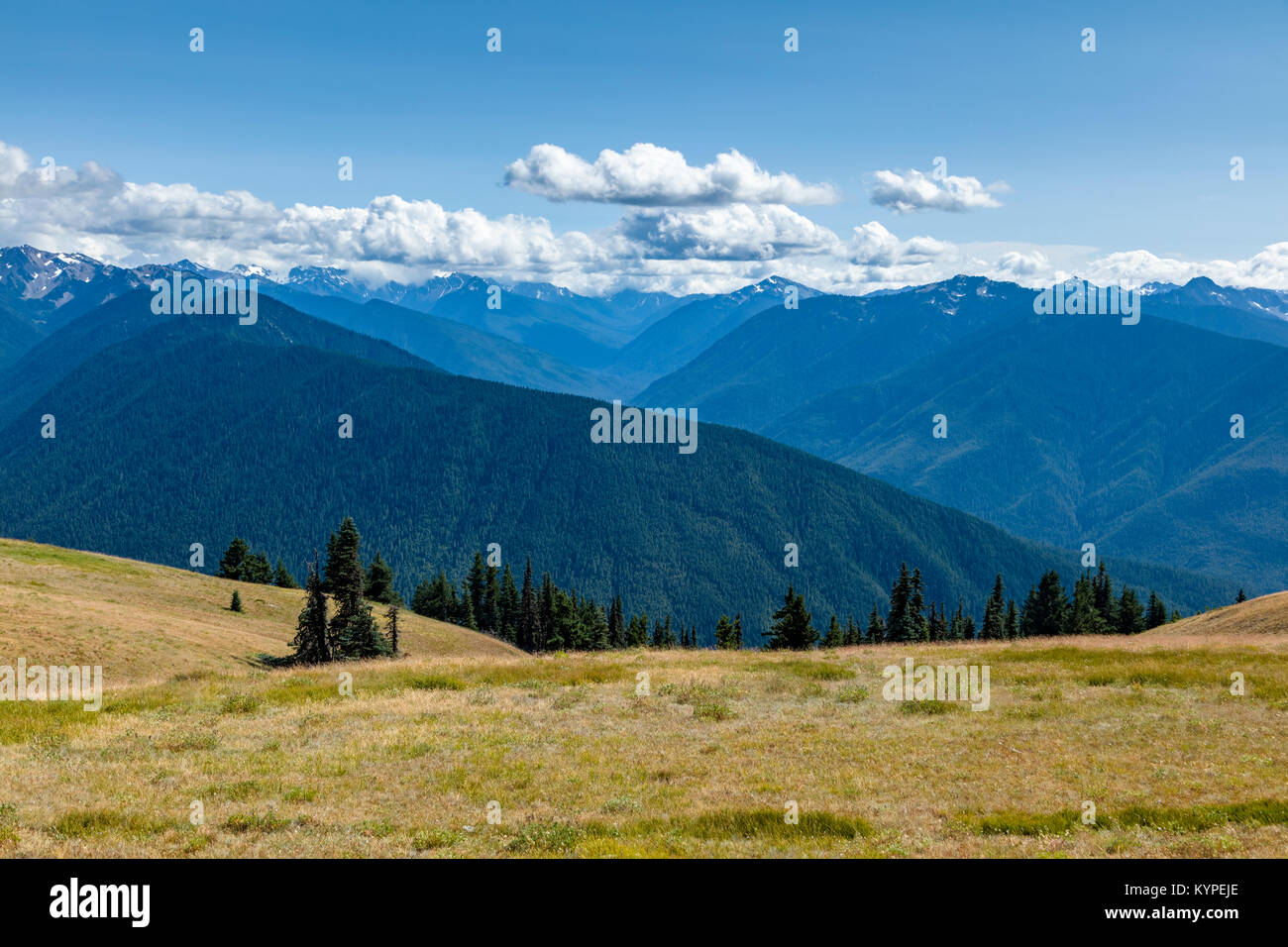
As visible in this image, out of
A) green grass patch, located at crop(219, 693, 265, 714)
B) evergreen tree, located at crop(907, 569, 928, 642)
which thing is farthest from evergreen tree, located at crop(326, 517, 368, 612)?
evergreen tree, located at crop(907, 569, 928, 642)

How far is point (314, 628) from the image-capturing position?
60812 mm

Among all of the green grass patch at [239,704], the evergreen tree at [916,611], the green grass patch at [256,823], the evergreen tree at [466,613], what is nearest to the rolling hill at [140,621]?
the green grass patch at [239,704]

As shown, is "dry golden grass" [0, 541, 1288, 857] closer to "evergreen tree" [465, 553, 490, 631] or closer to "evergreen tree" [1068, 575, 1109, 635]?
"evergreen tree" [1068, 575, 1109, 635]

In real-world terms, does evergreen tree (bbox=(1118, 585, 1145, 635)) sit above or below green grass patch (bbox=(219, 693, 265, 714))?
below

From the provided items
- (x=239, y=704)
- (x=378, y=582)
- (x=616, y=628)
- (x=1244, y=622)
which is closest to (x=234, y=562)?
(x=378, y=582)

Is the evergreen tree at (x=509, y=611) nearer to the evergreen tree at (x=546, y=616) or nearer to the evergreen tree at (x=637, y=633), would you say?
the evergreen tree at (x=546, y=616)

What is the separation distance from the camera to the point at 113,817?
53.2ft

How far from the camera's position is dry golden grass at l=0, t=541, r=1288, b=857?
15.5m

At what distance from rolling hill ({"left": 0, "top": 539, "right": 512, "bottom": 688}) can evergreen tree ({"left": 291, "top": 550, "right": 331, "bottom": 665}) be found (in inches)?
130

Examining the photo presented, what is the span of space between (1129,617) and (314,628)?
4135 inches

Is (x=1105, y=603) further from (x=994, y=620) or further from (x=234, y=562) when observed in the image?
(x=234, y=562)

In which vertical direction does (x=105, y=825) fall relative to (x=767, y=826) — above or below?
above
